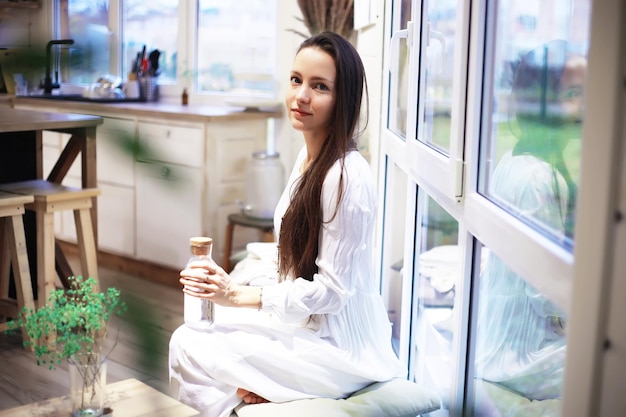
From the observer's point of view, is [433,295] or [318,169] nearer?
[318,169]

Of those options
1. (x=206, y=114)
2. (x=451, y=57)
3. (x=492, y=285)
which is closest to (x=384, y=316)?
(x=492, y=285)

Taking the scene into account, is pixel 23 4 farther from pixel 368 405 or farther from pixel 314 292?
pixel 368 405

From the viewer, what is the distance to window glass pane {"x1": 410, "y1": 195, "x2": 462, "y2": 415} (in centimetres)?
200

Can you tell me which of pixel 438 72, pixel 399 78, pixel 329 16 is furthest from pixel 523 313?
pixel 329 16

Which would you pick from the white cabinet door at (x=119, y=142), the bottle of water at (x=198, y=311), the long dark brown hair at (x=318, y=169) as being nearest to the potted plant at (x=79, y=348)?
the bottle of water at (x=198, y=311)

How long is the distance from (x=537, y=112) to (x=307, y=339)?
0.78 metres

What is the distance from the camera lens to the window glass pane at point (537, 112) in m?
0.98

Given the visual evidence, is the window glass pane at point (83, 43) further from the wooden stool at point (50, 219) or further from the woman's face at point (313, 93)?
the wooden stool at point (50, 219)

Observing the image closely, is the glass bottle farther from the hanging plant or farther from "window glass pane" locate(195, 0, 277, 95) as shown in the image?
the hanging plant

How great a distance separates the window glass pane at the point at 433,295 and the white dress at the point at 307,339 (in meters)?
0.28

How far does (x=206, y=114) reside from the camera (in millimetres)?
3807

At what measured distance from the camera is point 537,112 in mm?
1141

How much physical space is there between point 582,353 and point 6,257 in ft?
8.97

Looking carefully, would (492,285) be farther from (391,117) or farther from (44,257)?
(44,257)
